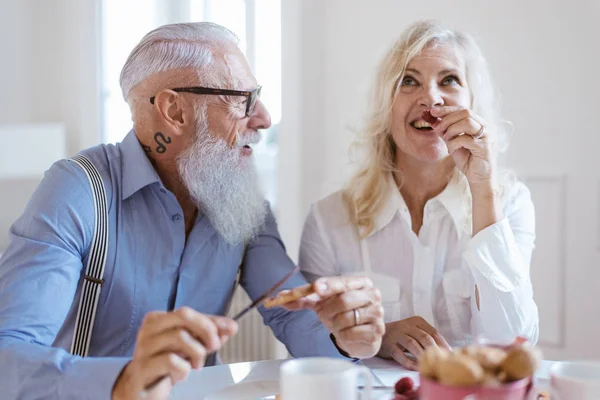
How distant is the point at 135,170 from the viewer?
1.68 metres

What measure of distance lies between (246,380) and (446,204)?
82 cm

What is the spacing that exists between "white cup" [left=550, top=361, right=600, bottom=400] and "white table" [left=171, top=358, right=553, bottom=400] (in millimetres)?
289

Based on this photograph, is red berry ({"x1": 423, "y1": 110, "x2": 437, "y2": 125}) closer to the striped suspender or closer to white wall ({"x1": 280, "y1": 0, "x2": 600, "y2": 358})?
white wall ({"x1": 280, "y1": 0, "x2": 600, "y2": 358})

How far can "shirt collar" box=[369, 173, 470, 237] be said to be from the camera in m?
1.93

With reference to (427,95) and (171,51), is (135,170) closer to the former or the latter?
(171,51)

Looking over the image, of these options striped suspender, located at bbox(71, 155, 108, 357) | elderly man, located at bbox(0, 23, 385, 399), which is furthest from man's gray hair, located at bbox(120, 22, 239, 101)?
striped suspender, located at bbox(71, 155, 108, 357)

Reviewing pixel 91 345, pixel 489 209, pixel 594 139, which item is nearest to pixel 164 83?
pixel 91 345

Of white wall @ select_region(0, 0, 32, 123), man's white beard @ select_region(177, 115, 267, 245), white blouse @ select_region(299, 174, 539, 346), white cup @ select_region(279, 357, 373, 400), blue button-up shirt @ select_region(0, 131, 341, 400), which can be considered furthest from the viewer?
white wall @ select_region(0, 0, 32, 123)

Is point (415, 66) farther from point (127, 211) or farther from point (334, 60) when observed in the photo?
→ point (334, 60)

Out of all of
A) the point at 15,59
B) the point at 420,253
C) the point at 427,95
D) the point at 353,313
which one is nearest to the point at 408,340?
the point at 353,313

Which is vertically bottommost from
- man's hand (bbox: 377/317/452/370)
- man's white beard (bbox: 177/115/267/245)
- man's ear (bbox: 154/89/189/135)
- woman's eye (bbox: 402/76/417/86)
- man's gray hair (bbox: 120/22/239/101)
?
man's hand (bbox: 377/317/452/370)

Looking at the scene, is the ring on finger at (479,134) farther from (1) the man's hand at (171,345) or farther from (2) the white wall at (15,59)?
(2) the white wall at (15,59)

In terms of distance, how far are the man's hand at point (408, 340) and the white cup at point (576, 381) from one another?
0.54 meters

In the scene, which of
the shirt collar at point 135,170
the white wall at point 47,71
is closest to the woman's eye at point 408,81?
the shirt collar at point 135,170
